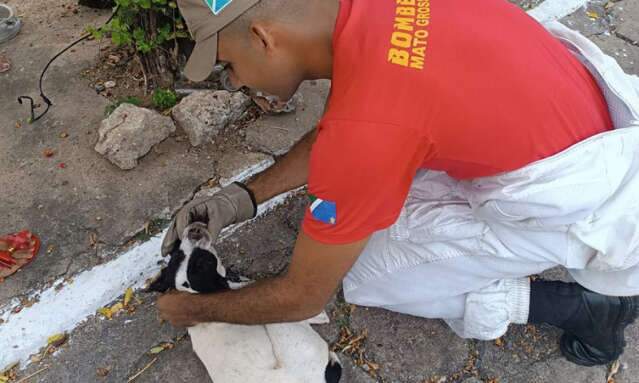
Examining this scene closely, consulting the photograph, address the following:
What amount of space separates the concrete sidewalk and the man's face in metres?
0.93

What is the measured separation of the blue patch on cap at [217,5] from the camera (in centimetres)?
138

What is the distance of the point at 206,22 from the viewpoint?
Result: 1435mm

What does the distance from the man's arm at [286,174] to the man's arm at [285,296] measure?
1.73 ft

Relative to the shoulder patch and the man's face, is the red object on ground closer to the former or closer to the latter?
the man's face

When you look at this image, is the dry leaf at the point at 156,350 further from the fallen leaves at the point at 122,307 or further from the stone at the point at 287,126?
the stone at the point at 287,126

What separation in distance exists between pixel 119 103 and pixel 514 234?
1.88m

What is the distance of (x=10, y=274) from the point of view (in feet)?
7.00

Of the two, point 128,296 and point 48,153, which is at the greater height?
point 48,153

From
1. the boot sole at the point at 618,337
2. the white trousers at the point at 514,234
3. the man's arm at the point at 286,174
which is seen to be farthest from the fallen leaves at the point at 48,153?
the boot sole at the point at 618,337

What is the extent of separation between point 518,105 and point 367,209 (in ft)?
1.56

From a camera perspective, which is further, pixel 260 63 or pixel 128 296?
pixel 128 296

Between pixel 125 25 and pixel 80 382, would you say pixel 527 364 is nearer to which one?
pixel 80 382

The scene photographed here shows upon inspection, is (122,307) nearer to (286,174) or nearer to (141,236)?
(141,236)

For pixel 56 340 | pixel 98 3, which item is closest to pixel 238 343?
pixel 56 340
